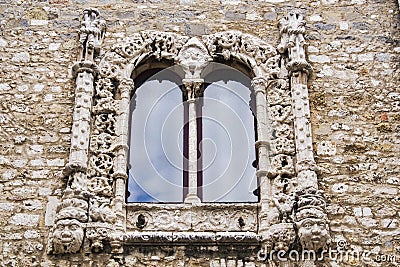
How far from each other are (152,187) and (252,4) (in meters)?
2.42

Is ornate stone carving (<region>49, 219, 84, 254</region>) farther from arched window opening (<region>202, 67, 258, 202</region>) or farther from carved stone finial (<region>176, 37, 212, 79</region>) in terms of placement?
carved stone finial (<region>176, 37, 212, 79</region>)

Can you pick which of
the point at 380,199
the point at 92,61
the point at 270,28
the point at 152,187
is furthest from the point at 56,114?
the point at 380,199

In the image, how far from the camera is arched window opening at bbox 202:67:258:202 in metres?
6.40

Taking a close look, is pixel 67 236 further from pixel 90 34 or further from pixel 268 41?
pixel 268 41

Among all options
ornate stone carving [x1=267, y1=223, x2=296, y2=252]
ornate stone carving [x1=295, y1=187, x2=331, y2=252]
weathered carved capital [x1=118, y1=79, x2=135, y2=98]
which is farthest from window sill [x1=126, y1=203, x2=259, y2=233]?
weathered carved capital [x1=118, y1=79, x2=135, y2=98]

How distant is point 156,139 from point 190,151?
1.33 ft

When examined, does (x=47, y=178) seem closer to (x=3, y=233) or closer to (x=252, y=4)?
(x=3, y=233)

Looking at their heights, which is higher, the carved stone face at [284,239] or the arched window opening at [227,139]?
the arched window opening at [227,139]

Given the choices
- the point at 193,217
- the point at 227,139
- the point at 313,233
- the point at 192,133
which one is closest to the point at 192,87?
the point at 192,133

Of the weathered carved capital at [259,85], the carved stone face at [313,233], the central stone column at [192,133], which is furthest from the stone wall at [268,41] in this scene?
the central stone column at [192,133]

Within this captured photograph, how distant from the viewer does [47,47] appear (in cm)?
706

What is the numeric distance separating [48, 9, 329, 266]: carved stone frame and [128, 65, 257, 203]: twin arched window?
0.15 meters

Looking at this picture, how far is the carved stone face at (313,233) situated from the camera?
225 inches

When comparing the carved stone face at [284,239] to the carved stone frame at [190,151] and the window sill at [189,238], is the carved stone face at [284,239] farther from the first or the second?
the window sill at [189,238]
